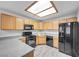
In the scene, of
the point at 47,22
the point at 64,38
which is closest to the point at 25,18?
the point at 47,22

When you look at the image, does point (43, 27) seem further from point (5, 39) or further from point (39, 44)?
point (5, 39)

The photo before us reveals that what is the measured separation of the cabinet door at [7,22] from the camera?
12.1ft

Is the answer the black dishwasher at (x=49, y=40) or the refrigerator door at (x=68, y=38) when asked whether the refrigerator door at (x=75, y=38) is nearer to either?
the refrigerator door at (x=68, y=38)

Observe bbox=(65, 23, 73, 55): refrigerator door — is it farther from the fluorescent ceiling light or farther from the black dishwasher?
the black dishwasher

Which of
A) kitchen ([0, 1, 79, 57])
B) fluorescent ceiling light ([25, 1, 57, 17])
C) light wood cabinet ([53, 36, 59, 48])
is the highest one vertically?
fluorescent ceiling light ([25, 1, 57, 17])

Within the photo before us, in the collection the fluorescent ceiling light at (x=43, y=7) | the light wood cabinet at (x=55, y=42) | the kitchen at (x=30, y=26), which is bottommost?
the light wood cabinet at (x=55, y=42)

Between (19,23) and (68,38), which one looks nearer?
(68,38)

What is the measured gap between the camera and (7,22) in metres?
3.86

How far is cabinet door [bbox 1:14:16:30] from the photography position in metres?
3.68

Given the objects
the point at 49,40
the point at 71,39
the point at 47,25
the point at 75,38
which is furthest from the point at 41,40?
the point at 75,38

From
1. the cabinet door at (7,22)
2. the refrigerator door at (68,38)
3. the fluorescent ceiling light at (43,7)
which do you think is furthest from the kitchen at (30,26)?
the refrigerator door at (68,38)

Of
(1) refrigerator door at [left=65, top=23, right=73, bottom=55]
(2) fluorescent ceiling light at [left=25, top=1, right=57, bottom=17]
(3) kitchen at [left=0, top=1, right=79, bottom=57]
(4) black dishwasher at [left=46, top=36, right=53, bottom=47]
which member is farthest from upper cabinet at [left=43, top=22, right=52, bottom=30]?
(2) fluorescent ceiling light at [left=25, top=1, right=57, bottom=17]

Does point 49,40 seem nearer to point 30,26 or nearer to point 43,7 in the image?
point 30,26

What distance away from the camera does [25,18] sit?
17.5 ft
